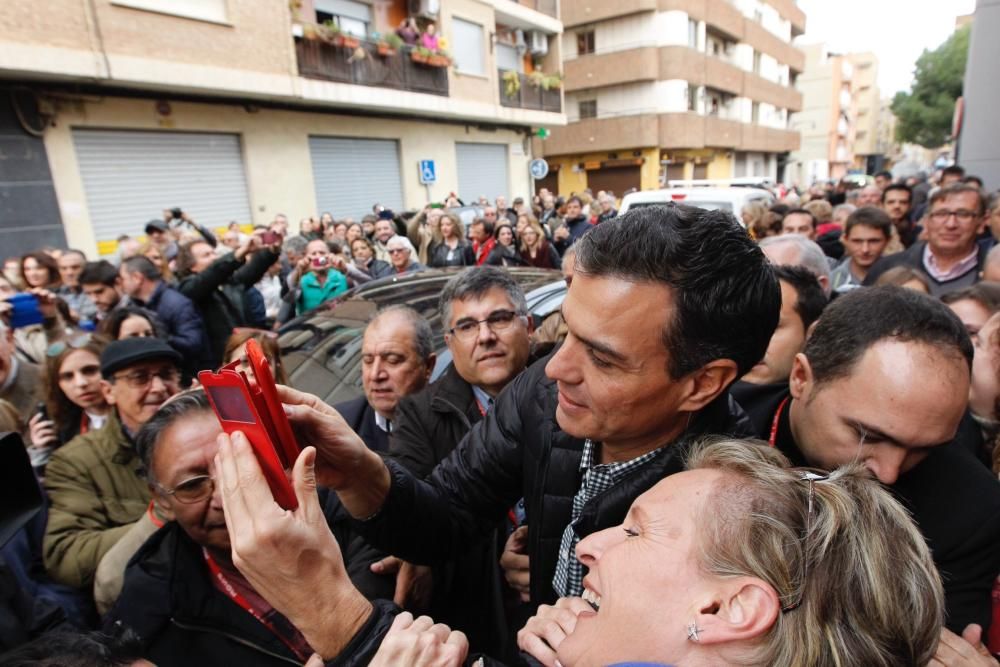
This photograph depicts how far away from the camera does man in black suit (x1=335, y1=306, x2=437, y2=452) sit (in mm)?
2775

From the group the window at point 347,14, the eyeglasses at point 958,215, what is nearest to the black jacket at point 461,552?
the eyeglasses at point 958,215

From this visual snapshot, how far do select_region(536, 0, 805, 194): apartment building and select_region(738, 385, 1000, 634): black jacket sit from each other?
28.7 meters

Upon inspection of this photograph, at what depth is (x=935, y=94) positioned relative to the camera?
37.6 meters

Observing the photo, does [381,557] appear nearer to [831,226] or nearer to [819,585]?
[819,585]

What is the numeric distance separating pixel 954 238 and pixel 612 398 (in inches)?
164

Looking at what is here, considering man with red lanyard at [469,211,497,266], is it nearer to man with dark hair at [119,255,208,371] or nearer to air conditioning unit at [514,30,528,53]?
man with dark hair at [119,255,208,371]

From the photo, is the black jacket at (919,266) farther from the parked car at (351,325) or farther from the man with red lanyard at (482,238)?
the man with red lanyard at (482,238)

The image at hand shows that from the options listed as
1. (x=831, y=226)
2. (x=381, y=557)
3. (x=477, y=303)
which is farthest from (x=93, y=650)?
(x=831, y=226)

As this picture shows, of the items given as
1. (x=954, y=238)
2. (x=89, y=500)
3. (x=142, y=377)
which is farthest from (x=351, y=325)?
(x=954, y=238)

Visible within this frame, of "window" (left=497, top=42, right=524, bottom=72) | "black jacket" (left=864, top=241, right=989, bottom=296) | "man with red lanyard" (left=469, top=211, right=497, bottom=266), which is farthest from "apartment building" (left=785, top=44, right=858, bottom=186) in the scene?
"black jacket" (left=864, top=241, right=989, bottom=296)

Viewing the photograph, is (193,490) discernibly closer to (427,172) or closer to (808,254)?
(808,254)

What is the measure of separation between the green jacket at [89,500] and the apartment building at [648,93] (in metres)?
28.5

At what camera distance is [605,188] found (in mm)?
30203

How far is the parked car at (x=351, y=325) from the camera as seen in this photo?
141 inches
